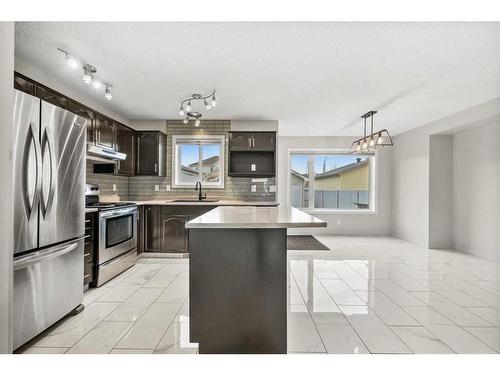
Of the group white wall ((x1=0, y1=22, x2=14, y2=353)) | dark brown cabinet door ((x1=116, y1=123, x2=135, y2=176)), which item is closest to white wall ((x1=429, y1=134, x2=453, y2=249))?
dark brown cabinet door ((x1=116, y1=123, x2=135, y2=176))

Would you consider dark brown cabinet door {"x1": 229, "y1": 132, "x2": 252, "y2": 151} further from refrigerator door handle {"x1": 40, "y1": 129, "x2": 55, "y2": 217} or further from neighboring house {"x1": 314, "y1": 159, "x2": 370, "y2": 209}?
refrigerator door handle {"x1": 40, "y1": 129, "x2": 55, "y2": 217}

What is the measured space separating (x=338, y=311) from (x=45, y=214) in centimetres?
255

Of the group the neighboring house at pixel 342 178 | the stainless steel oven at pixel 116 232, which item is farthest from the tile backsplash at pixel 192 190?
Result: the neighboring house at pixel 342 178

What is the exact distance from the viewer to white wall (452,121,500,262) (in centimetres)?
422

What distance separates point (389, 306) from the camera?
260 centimetres

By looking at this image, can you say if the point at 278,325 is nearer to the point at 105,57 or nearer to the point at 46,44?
the point at 105,57

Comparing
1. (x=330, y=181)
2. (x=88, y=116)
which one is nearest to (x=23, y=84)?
(x=88, y=116)

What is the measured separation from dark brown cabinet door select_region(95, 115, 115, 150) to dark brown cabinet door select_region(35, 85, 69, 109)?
2.09 ft

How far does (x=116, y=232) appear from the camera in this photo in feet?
11.4

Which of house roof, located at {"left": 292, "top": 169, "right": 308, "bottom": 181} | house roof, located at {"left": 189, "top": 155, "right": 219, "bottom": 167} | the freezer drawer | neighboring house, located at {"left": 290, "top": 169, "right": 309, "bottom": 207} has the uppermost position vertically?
house roof, located at {"left": 189, "top": 155, "right": 219, "bottom": 167}

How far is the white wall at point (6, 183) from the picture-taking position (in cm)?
145

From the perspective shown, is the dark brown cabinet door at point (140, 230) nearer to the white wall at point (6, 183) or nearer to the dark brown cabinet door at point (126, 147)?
the dark brown cabinet door at point (126, 147)

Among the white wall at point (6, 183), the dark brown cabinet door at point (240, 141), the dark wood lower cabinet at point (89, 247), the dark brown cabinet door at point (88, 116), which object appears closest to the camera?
the white wall at point (6, 183)

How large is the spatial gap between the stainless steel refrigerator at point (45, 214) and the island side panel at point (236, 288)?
3.84 feet
